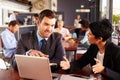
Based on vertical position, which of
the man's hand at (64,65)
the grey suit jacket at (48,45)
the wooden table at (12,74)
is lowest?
the wooden table at (12,74)

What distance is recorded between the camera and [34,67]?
1.57 m

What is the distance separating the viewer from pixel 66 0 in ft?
34.1

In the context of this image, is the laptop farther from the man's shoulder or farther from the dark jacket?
the man's shoulder

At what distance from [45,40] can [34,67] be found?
654 mm

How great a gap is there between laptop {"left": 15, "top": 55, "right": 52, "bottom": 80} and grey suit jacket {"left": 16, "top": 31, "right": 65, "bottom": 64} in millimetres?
491

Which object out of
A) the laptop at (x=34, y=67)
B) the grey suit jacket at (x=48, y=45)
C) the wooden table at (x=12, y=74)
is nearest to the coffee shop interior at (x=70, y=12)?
the grey suit jacket at (x=48, y=45)

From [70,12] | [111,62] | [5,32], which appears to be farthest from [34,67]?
[70,12]

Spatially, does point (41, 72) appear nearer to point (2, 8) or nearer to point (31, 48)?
point (31, 48)

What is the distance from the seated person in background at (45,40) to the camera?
83.3 inches

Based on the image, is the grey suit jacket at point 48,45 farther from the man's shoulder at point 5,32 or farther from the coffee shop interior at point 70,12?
the man's shoulder at point 5,32

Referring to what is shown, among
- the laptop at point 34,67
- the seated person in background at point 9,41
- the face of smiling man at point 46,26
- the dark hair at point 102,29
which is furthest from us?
the seated person in background at point 9,41

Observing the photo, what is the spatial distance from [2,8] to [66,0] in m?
2.87

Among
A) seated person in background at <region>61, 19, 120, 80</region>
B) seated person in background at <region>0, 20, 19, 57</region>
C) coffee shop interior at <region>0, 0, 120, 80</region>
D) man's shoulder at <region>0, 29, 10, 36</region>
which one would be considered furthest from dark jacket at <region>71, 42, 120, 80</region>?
man's shoulder at <region>0, 29, 10, 36</region>

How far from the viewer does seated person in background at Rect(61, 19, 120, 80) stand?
171 centimetres
